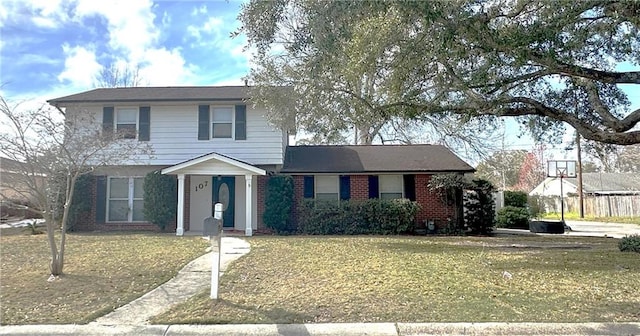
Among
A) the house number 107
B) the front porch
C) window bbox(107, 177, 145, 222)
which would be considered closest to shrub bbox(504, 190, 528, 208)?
the front porch

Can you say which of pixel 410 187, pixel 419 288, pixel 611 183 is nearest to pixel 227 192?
pixel 410 187

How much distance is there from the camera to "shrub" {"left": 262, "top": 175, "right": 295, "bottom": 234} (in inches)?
615

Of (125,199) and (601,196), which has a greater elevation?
(601,196)

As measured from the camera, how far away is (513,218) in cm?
2133

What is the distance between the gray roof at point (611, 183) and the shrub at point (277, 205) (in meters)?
42.1

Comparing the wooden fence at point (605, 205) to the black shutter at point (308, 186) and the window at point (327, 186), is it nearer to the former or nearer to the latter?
the window at point (327, 186)

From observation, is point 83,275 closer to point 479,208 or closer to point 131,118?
point 131,118

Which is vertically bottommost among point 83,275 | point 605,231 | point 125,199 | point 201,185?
point 605,231

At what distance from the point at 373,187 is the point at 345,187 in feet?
3.54

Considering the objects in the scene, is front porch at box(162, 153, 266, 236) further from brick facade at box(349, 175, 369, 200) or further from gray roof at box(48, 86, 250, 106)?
brick facade at box(349, 175, 369, 200)

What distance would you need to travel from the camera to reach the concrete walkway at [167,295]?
549cm

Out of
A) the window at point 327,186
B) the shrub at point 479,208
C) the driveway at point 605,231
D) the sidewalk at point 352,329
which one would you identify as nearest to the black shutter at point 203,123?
the window at point 327,186

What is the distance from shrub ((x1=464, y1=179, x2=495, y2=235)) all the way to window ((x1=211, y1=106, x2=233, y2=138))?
9.30m

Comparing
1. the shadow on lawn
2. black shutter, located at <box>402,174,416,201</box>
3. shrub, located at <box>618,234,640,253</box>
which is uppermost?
black shutter, located at <box>402,174,416,201</box>
